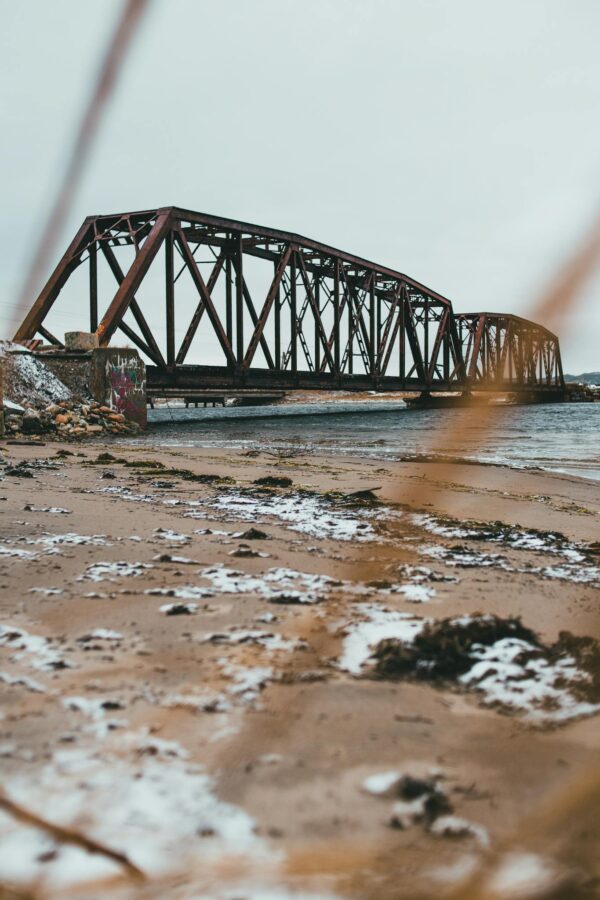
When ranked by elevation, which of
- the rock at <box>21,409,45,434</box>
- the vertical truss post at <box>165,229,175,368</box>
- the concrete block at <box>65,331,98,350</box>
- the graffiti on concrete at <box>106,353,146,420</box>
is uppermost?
the vertical truss post at <box>165,229,175,368</box>

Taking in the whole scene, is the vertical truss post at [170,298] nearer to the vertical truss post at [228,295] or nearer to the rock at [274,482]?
the vertical truss post at [228,295]

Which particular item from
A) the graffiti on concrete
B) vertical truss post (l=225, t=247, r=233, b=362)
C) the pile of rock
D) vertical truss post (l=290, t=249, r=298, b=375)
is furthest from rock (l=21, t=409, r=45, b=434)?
vertical truss post (l=290, t=249, r=298, b=375)

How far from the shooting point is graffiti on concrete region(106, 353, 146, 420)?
Result: 1402 cm

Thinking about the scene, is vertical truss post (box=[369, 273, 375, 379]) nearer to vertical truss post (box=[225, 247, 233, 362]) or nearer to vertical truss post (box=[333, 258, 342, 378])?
vertical truss post (box=[333, 258, 342, 378])

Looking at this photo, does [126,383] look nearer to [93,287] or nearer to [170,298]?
[170,298]

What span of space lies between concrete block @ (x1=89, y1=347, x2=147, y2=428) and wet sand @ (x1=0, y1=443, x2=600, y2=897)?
11.5 m

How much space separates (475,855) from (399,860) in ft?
0.34

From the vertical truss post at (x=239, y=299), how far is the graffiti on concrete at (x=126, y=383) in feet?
21.8

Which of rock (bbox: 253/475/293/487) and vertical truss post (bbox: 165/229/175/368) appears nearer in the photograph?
rock (bbox: 253/475/293/487)

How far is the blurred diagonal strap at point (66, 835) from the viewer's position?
2.47ft

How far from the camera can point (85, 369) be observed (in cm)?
1375

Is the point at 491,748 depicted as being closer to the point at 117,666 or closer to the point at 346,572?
the point at 117,666

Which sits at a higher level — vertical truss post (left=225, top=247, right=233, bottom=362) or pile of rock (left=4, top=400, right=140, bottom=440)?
vertical truss post (left=225, top=247, right=233, bottom=362)

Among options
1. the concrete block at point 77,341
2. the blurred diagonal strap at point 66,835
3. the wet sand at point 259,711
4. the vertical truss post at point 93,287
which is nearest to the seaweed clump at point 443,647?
the wet sand at point 259,711
